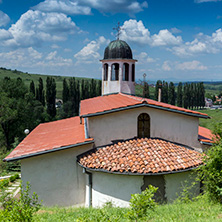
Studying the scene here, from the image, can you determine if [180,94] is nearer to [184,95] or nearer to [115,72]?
[184,95]

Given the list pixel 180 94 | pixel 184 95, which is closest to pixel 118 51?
pixel 180 94

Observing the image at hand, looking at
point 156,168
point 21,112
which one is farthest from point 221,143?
point 21,112

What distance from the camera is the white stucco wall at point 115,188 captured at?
10.3 meters

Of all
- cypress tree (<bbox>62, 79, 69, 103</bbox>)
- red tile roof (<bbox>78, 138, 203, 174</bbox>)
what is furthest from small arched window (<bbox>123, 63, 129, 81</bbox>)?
cypress tree (<bbox>62, 79, 69, 103</bbox>)

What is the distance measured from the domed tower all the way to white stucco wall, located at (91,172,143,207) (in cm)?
956

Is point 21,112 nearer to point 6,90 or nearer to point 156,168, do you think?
point 6,90

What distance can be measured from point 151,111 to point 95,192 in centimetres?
480

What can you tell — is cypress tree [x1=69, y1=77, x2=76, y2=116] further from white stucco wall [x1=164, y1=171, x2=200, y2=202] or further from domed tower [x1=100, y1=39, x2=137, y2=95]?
white stucco wall [x1=164, y1=171, x2=200, y2=202]

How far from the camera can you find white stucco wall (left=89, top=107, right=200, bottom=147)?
12.0 m

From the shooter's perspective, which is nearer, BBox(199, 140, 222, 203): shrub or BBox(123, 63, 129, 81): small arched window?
BBox(199, 140, 222, 203): shrub

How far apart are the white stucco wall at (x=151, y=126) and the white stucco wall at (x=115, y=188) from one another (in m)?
1.95

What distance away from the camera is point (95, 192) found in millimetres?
11188

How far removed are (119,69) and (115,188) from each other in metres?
10.7

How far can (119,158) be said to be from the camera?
10.8 metres
